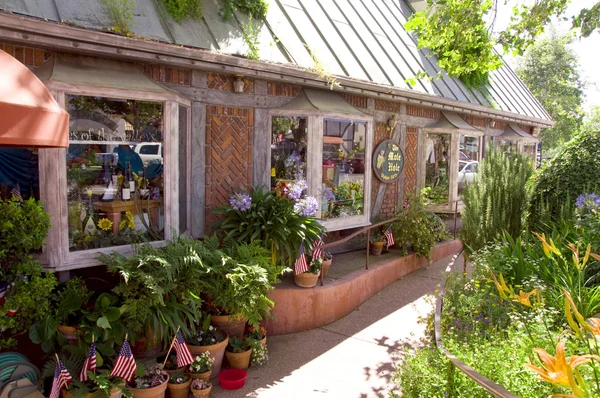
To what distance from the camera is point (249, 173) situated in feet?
20.0

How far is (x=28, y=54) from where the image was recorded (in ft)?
13.9

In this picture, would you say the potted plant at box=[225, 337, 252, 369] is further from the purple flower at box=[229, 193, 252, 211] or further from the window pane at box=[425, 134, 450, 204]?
the window pane at box=[425, 134, 450, 204]

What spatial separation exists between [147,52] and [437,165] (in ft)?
22.0

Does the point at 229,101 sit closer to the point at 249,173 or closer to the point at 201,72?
the point at 201,72

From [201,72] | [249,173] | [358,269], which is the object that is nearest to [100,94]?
[201,72]

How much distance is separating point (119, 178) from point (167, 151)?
1.80 feet

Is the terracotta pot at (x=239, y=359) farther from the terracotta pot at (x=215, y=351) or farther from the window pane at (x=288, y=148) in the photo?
the window pane at (x=288, y=148)

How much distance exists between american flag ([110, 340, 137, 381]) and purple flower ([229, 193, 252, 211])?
2097mm

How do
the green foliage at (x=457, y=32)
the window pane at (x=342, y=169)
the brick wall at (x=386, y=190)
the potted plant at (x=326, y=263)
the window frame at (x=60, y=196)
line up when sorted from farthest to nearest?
1. the brick wall at (x=386, y=190)
2. the window pane at (x=342, y=169)
3. the green foliage at (x=457, y=32)
4. the potted plant at (x=326, y=263)
5. the window frame at (x=60, y=196)

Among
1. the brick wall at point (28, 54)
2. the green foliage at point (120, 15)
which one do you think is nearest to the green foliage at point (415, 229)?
the green foliage at point (120, 15)

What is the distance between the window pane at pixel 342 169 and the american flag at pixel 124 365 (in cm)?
363

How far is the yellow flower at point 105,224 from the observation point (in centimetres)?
466

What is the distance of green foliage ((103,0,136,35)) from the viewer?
15.0 feet

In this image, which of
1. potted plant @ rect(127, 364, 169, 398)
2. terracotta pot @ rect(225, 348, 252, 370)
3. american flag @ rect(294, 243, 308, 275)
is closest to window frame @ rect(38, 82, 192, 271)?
potted plant @ rect(127, 364, 169, 398)
